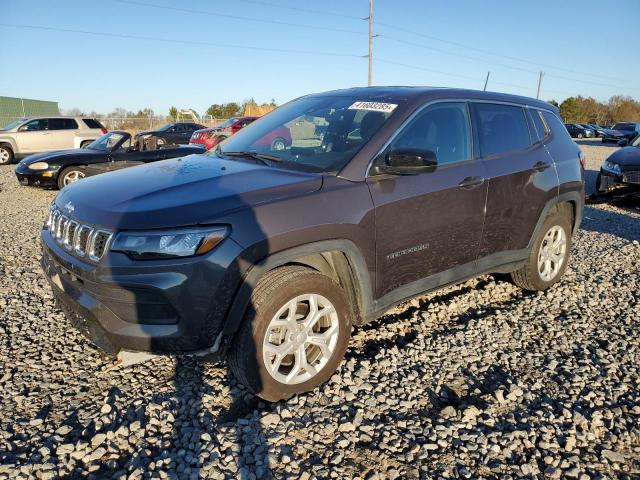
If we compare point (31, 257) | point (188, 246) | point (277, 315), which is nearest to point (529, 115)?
point (277, 315)

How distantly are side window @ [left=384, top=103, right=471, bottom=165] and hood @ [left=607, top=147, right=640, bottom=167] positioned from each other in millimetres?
7230

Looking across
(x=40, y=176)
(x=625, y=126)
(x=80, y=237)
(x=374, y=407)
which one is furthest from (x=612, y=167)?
(x=625, y=126)

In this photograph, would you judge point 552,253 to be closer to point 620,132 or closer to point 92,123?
point 92,123

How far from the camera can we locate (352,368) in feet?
10.0

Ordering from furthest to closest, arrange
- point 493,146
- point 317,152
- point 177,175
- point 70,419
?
1. point 493,146
2. point 317,152
3. point 177,175
4. point 70,419

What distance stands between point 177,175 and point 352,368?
1706 mm

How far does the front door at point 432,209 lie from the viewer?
2918mm

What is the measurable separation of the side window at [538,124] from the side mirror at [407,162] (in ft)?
5.95

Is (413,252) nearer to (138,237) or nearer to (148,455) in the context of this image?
(138,237)

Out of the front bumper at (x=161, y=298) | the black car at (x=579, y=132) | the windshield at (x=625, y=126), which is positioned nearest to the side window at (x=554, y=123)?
the front bumper at (x=161, y=298)

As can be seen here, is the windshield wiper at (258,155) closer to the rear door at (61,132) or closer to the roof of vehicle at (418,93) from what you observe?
the roof of vehicle at (418,93)

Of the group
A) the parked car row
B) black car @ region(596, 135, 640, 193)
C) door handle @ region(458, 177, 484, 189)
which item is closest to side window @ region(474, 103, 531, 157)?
door handle @ region(458, 177, 484, 189)

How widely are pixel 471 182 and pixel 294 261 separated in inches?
61.3

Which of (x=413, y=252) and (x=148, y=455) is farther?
(x=413, y=252)
